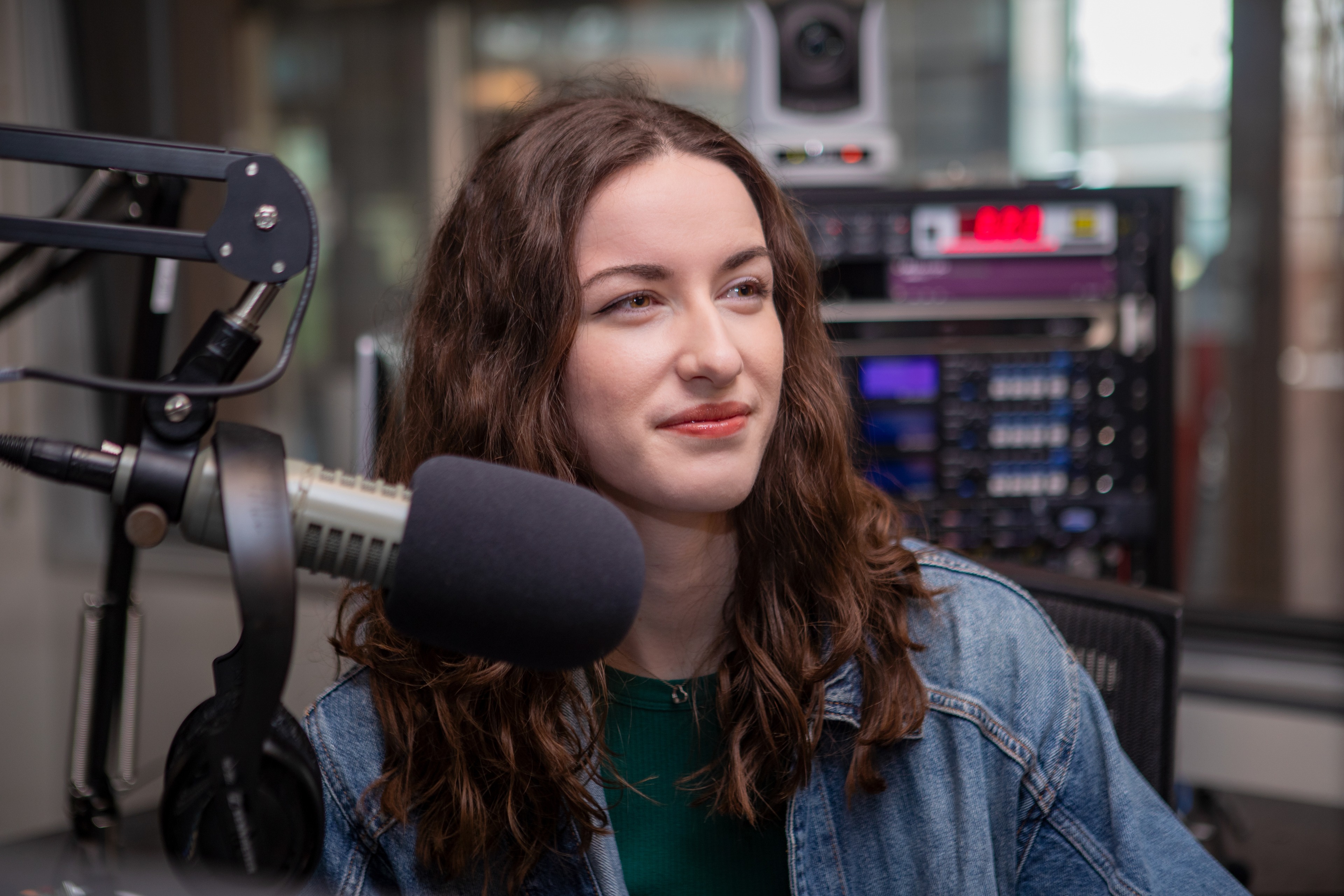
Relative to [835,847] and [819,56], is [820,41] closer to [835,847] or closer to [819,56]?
[819,56]

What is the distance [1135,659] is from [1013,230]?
787 millimetres

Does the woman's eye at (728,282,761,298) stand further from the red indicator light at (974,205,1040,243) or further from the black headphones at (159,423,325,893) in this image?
the red indicator light at (974,205,1040,243)

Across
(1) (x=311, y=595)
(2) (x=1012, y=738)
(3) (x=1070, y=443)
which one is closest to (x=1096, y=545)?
(3) (x=1070, y=443)

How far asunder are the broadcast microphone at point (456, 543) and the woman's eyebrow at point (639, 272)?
45cm

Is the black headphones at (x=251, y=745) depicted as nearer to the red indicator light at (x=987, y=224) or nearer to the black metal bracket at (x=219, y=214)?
the black metal bracket at (x=219, y=214)

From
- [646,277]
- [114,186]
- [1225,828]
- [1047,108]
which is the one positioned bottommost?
[1225,828]

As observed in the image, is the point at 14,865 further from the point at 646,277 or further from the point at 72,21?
the point at 72,21

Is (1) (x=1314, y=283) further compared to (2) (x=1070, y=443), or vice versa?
(1) (x=1314, y=283)

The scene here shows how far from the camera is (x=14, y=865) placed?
0.45 m

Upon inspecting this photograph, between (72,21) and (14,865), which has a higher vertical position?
(72,21)

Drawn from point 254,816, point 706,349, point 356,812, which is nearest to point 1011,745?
point 706,349

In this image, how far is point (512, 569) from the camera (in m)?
0.48

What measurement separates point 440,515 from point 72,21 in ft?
10.2

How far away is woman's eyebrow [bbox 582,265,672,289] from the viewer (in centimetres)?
93
